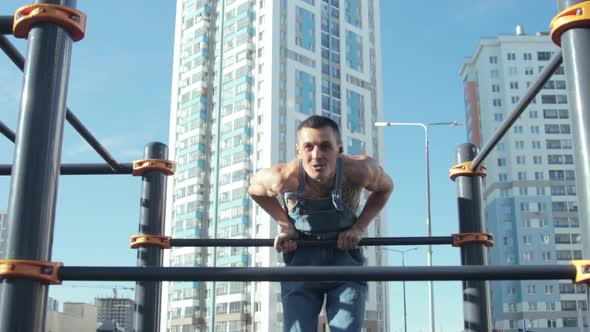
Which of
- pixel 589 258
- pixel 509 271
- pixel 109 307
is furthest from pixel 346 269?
pixel 109 307

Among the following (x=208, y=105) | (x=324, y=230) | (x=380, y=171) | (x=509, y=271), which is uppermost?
(x=208, y=105)

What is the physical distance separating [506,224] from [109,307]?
6552 centimetres

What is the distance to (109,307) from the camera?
341ft

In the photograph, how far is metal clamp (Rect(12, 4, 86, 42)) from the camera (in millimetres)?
1723

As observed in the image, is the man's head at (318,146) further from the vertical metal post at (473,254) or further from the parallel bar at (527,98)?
the vertical metal post at (473,254)

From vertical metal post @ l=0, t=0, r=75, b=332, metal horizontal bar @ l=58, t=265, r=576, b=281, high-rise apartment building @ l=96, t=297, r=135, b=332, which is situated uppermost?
high-rise apartment building @ l=96, t=297, r=135, b=332

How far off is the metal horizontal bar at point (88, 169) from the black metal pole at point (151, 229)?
0.37 feet

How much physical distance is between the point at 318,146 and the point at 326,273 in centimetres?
122

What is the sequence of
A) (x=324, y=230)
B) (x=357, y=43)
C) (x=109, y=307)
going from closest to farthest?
(x=324, y=230) < (x=357, y=43) < (x=109, y=307)

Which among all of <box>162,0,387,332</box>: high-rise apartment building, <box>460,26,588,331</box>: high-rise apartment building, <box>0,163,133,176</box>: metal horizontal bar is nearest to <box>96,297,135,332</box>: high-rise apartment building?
<box>162,0,387,332</box>: high-rise apartment building

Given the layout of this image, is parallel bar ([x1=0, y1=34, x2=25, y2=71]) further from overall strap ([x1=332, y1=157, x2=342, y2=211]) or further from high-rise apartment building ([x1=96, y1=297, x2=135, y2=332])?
high-rise apartment building ([x1=96, y1=297, x2=135, y2=332])

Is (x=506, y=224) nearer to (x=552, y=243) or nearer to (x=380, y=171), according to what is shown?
(x=552, y=243)

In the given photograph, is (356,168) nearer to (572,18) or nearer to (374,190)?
(374,190)

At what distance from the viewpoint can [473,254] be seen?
341 cm
